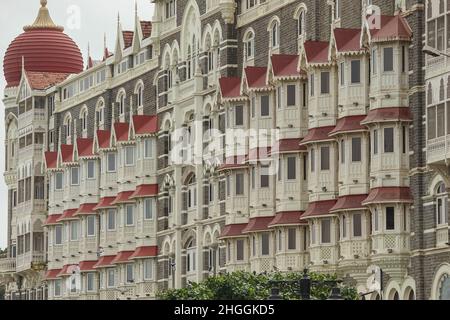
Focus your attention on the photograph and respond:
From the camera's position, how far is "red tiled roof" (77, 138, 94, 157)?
382 ft

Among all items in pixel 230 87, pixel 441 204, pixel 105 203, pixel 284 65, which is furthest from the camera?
pixel 105 203

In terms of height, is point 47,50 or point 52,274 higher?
point 47,50

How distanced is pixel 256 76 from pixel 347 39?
1092 centimetres

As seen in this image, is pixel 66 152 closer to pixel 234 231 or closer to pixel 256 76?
pixel 234 231

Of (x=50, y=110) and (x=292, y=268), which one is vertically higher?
(x=50, y=110)

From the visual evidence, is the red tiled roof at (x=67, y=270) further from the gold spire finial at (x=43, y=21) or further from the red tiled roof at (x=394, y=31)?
the red tiled roof at (x=394, y=31)

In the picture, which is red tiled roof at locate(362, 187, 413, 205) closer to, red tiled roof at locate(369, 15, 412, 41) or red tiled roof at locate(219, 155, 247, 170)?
red tiled roof at locate(369, 15, 412, 41)

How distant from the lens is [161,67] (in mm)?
104062

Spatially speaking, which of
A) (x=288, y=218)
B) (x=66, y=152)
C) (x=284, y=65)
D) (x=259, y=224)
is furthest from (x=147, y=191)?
(x=288, y=218)

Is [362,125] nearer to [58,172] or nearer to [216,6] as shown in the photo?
[216,6]

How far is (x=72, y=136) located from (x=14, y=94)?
1141 cm

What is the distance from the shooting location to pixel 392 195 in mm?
71938

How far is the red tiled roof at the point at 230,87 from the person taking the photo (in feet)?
291
